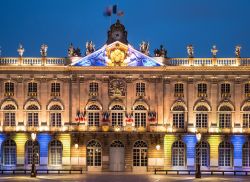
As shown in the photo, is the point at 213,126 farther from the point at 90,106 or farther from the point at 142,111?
the point at 90,106

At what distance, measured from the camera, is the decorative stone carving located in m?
66.6

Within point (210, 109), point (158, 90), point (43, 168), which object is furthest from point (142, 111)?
point (43, 168)

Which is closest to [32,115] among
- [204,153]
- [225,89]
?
[204,153]

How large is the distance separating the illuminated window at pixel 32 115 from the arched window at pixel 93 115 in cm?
516

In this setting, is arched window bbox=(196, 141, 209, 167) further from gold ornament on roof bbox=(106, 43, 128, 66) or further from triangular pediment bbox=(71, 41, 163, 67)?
gold ornament on roof bbox=(106, 43, 128, 66)

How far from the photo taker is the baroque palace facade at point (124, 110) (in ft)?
216

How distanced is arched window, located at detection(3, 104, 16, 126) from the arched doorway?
391 inches

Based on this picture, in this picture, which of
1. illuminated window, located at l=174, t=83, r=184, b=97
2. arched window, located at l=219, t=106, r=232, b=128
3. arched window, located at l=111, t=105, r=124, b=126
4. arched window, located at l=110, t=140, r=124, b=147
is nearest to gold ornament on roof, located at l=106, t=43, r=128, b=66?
arched window, located at l=111, t=105, r=124, b=126

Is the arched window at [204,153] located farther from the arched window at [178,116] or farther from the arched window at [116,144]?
the arched window at [116,144]

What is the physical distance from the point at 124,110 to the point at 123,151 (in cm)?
398

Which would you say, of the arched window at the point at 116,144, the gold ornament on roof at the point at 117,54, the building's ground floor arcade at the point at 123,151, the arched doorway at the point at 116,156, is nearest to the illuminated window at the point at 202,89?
the building's ground floor arcade at the point at 123,151

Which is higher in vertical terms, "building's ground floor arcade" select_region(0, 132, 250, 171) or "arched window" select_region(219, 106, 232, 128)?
"arched window" select_region(219, 106, 232, 128)

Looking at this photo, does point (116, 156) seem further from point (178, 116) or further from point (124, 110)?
point (178, 116)

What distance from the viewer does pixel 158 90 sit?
66.6 meters
